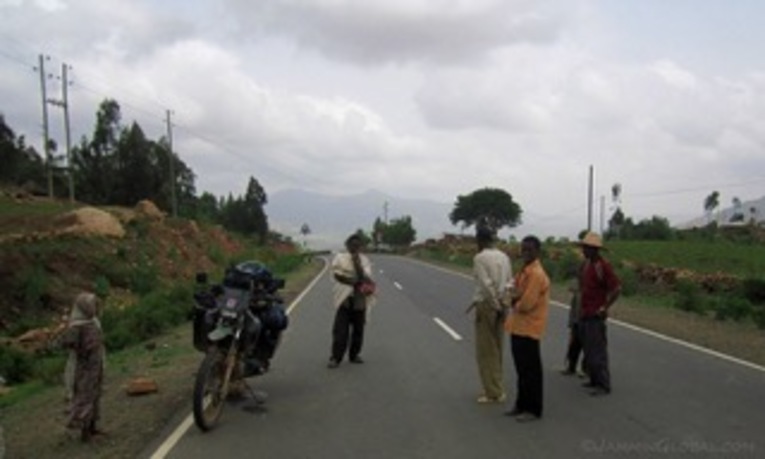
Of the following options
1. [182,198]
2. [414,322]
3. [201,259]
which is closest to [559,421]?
[414,322]

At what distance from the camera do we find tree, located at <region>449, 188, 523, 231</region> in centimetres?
12144

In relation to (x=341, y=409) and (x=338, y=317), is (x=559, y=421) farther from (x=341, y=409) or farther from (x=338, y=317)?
(x=338, y=317)

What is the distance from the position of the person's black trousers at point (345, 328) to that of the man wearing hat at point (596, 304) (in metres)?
3.27

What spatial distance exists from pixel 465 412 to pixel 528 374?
0.73m

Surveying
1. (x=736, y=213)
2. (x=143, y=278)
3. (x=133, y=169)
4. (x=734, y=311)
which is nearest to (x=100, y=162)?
(x=133, y=169)

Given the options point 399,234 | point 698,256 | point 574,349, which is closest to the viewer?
point 574,349

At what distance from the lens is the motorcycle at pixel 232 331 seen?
8609mm

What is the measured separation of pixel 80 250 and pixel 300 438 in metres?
23.1

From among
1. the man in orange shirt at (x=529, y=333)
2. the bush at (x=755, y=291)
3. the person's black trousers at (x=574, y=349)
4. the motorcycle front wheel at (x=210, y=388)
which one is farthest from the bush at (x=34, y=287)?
the bush at (x=755, y=291)

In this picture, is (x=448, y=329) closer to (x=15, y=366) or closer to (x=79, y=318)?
(x=15, y=366)

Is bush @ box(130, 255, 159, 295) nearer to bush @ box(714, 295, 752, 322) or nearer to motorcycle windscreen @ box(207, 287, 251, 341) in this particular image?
bush @ box(714, 295, 752, 322)

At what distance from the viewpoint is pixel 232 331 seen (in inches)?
350

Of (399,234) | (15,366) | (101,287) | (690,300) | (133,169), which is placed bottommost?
(15,366)

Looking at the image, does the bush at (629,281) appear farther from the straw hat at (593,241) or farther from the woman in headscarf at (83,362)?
the woman in headscarf at (83,362)
